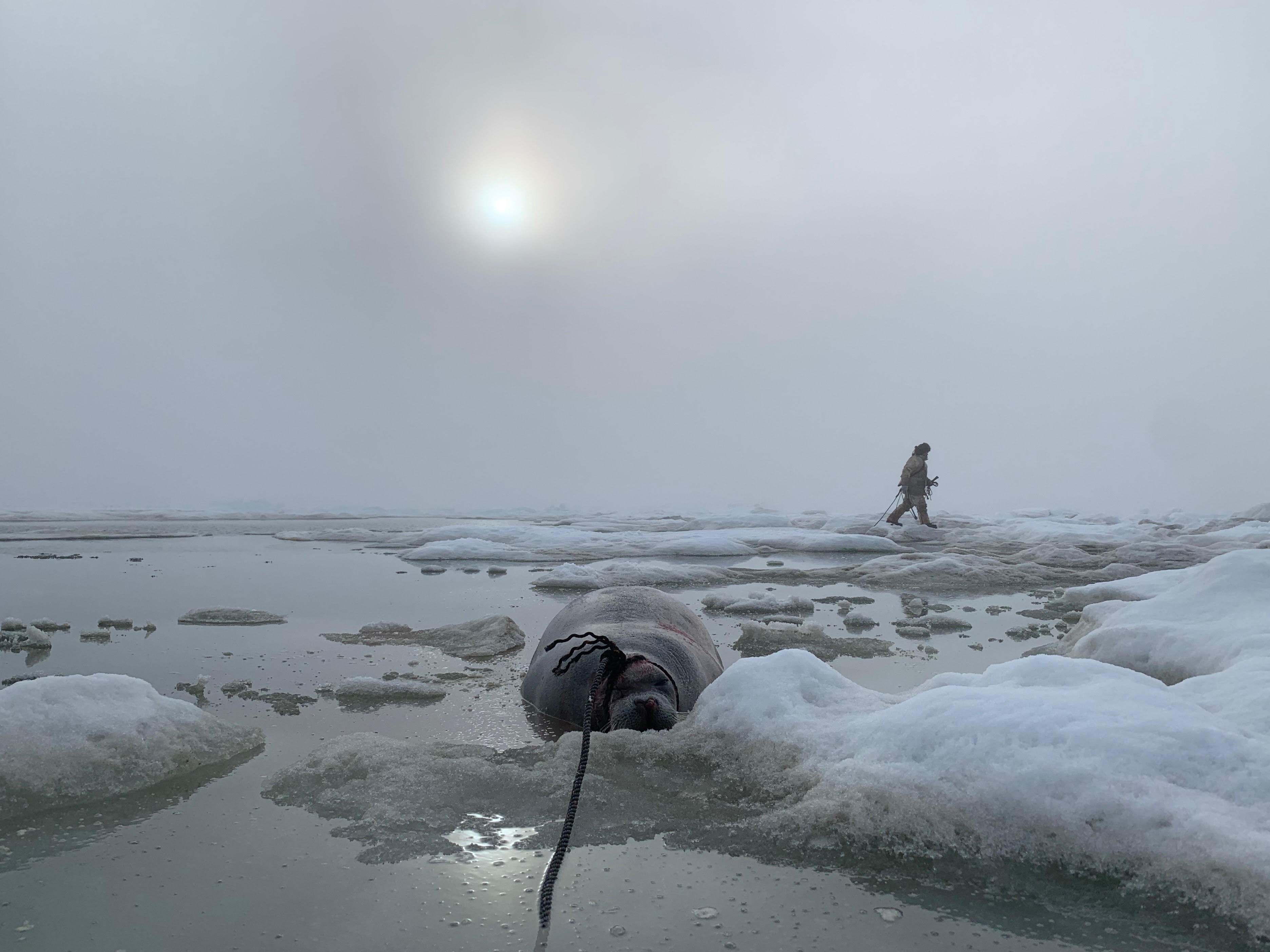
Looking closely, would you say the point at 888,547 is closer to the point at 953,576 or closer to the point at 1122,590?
the point at 953,576

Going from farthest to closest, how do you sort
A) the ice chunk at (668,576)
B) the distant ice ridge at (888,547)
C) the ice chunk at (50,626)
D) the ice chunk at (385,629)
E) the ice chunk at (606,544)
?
the ice chunk at (606,544) < the distant ice ridge at (888,547) < the ice chunk at (668,576) < the ice chunk at (385,629) < the ice chunk at (50,626)

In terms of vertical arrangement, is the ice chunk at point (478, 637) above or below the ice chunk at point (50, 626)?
below

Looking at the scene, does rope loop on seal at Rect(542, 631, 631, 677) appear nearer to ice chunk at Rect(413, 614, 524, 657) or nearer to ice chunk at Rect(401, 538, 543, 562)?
ice chunk at Rect(413, 614, 524, 657)

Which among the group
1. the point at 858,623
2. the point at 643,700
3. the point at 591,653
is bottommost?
the point at 858,623

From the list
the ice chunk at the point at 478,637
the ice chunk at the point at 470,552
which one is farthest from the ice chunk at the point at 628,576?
the ice chunk at the point at 478,637

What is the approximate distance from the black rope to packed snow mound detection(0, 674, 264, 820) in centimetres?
136

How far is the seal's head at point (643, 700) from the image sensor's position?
10.3 feet

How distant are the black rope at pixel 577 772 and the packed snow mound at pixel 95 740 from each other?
1361 millimetres

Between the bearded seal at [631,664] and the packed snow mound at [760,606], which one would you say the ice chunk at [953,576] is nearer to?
the packed snow mound at [760,606]

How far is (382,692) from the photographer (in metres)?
3.81

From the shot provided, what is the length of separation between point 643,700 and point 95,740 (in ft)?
6.54

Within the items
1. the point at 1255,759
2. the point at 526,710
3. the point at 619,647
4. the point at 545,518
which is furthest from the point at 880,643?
the point at 545,518

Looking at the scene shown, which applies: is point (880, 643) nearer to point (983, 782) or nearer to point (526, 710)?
point (526, 710)

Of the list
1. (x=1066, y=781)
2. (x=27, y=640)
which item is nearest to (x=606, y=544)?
(x=27, y=640)
